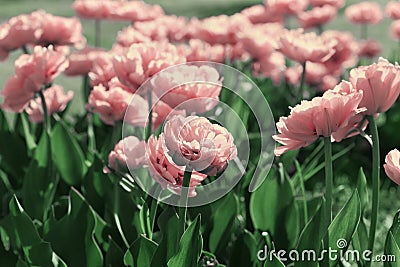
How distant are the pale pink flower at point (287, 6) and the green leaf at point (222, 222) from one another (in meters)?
1.76

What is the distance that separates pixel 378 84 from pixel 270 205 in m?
0.68

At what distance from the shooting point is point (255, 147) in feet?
8.43

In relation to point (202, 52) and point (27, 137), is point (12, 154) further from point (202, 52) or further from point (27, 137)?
point (202, 52)

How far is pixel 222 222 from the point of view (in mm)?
1998

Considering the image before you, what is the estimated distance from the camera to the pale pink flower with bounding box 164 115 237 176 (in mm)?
1309

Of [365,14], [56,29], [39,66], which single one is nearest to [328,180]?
[39,66]

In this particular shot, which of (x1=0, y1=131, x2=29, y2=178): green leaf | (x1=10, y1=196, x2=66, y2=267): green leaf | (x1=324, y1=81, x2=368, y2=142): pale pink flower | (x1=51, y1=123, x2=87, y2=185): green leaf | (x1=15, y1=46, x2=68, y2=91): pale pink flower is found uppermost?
(x1=324, y1=81, x2=368, y2=142): pale pink flower

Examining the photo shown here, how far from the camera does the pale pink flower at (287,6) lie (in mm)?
3570

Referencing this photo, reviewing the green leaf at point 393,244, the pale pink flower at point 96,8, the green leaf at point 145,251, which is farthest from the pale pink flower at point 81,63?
the green leaf at point 393,244

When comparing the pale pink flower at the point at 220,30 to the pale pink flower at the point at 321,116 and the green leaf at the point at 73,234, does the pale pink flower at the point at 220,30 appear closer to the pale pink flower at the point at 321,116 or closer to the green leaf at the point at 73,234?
the green leaf at the point at 73,234

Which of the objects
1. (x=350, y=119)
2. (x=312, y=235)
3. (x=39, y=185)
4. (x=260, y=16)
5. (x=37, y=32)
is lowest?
(x=39, y=185)

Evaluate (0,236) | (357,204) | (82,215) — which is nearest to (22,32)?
(0,236)

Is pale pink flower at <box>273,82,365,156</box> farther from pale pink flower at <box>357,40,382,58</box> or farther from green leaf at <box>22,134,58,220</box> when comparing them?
pale pink flower at <box>357,40,382,58</box>

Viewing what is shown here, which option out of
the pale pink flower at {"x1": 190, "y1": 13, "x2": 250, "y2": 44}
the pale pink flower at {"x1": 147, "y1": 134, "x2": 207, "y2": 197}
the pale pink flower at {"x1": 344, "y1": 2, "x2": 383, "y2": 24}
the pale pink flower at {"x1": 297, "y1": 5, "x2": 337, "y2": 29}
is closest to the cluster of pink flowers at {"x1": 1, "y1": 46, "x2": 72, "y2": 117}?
the pale pink flower at {"x1": 147, "y1": 134, "x2": 207, "y2": 197}
